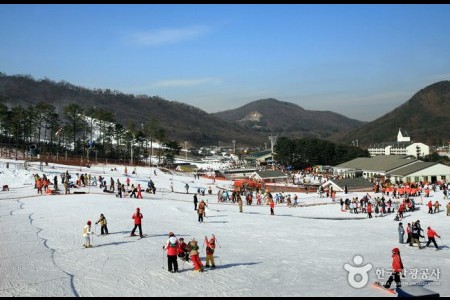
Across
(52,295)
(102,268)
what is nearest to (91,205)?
(102,268)

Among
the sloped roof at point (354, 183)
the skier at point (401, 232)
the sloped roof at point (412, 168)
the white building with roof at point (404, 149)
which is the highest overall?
the white building with roof at point (404, 149)

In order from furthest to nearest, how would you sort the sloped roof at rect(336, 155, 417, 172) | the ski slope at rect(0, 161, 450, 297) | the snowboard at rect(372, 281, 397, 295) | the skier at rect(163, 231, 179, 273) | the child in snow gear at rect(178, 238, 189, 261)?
the sloped roof at rect(336, 155, 417, 172) < the child in snow gear at rect(178, 238, 189, 261) < the skier at rect(163, 231, 179, 273) < the ski slope at rect(0, 161, 450, 297) < the snowboard at rect(372, 281, 397, 295)

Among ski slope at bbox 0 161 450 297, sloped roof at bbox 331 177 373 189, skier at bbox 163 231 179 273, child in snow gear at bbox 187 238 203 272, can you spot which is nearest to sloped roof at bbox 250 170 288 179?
sloped roof at bbox 331 177 373 189

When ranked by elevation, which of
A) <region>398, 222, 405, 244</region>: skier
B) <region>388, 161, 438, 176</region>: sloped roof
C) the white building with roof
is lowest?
<region>398, 222, 405, 244</region>: skier

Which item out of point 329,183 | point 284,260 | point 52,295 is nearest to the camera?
point 52,295

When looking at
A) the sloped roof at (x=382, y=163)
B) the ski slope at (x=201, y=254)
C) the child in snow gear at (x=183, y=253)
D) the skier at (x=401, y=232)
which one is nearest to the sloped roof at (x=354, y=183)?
the sloped roof at (x=382, y=163)

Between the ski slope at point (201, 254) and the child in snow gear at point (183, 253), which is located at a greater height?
the child in snow gear at point (183, 253)

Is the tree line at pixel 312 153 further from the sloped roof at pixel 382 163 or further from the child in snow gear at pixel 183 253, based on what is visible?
the child in snow gear at pixel 183 253

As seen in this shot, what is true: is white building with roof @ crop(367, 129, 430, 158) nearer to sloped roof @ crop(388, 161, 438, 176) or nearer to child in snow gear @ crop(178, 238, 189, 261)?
sloped roof @ crop(388, 161, 438, 176)

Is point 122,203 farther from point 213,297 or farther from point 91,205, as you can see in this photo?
point 213,297
